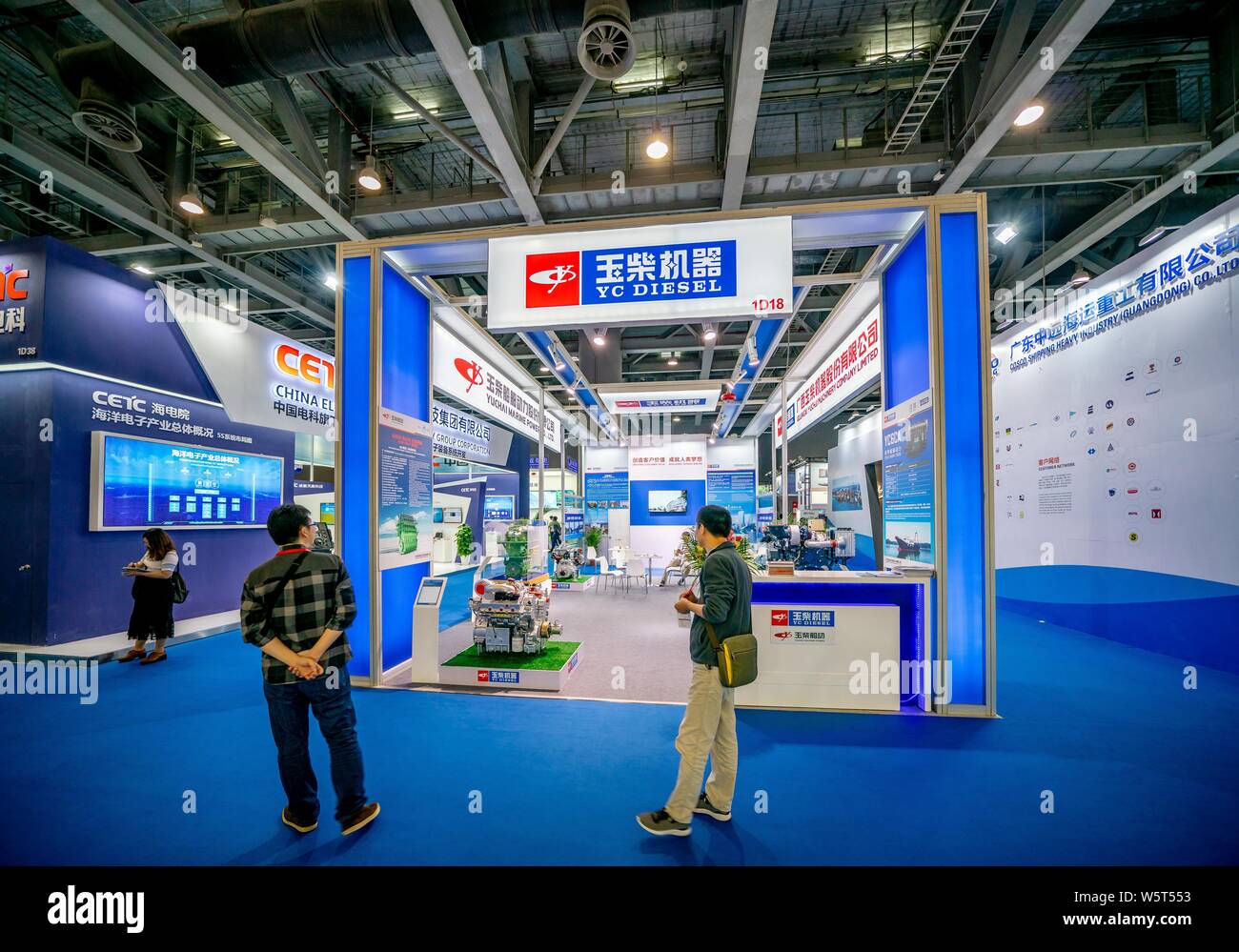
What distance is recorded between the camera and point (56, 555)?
4.84 metres

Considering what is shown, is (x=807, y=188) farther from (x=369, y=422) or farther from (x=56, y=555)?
(x=56, y=555)

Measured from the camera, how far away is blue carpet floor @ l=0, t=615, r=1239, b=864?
6.81 ft

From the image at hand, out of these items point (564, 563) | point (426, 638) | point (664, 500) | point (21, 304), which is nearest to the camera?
point (426, 638)

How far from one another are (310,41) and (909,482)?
17.9ft

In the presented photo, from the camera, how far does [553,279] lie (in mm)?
3900

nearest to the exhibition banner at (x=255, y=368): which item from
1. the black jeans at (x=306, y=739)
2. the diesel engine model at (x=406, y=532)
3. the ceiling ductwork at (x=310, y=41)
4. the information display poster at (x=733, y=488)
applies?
the ceiling ductwork at (x=310, y=41)

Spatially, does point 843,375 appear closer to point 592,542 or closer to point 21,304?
point 592,542

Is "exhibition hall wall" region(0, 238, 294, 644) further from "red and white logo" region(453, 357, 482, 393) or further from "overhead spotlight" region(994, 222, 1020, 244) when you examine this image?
"overhead spotlight" region(994, 222, 1020, 244)

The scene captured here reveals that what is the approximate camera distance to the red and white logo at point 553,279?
12.7 feet

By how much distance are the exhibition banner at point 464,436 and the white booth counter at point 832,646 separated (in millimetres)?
6038

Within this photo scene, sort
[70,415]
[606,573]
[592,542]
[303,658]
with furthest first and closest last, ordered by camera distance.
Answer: [592,542] → [606,573] → [70,415] → [303,658]

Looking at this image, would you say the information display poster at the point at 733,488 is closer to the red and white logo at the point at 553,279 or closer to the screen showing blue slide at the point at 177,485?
the screen showing blue slide at the point at 177,485

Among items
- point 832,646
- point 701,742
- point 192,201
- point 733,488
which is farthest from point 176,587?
point 733,488
